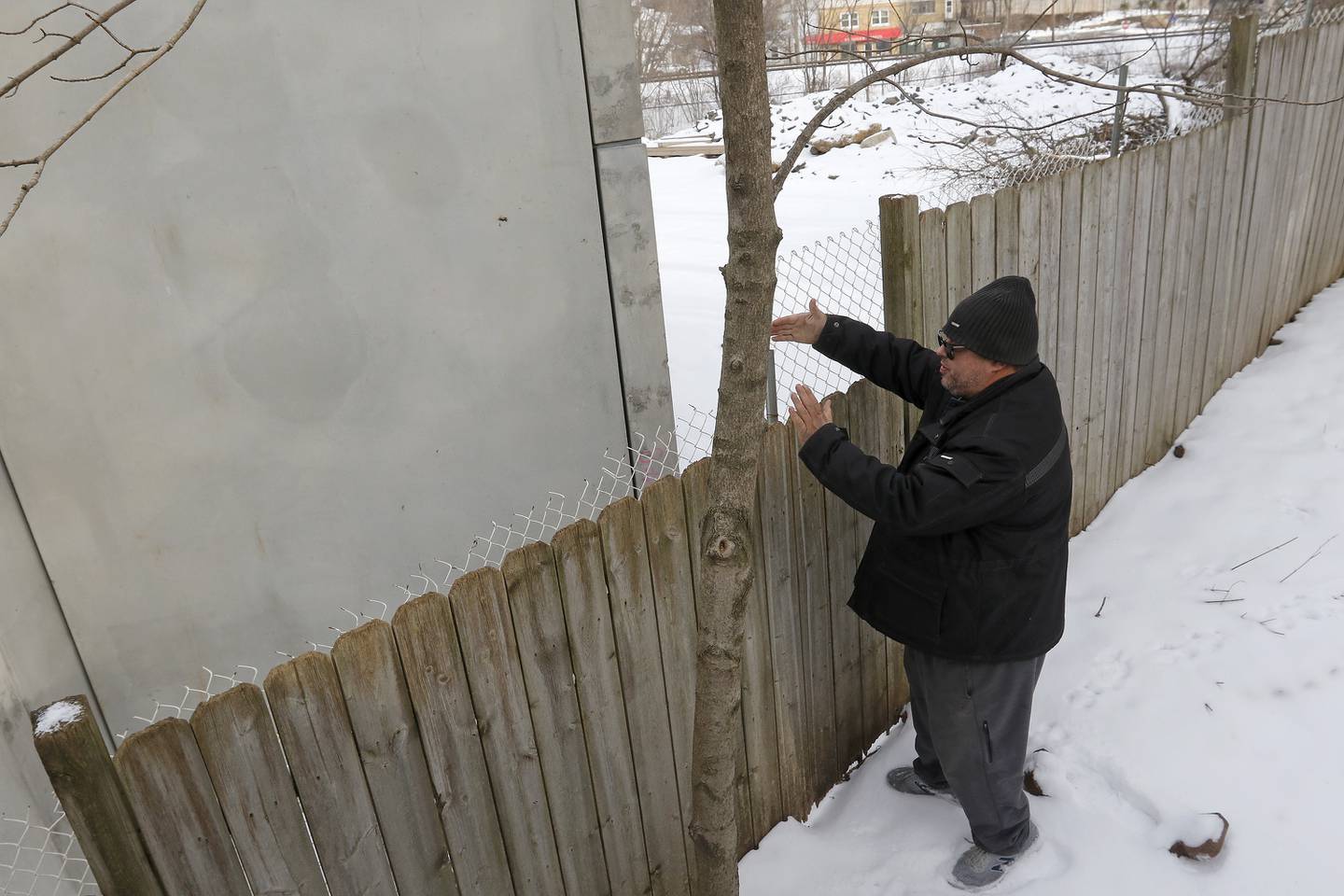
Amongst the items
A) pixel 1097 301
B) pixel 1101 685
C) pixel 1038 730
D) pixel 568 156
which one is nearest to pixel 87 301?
pixel 568 156

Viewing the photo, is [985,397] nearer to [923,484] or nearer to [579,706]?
[923,484]

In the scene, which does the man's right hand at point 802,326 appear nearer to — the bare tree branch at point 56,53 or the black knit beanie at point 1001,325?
the black knit beanie at point 1001,325

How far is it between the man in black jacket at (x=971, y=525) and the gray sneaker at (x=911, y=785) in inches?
10.5

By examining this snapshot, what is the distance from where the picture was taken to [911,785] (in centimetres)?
312

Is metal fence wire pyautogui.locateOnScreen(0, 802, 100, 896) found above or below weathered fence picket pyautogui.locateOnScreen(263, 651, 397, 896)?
below

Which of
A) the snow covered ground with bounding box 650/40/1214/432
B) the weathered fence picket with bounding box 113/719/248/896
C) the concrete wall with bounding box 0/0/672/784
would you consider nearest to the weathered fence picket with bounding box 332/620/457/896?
the weathered fence picket with bounding box 113/719/248/896

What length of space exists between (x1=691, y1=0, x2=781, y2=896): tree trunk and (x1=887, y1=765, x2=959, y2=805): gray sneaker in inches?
39.6

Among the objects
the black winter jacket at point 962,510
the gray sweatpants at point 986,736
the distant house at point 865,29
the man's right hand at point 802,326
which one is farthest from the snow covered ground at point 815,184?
the gray sweatpants at point 986,736

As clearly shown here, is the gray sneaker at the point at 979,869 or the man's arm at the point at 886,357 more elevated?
the man's arm at the point at 886,357

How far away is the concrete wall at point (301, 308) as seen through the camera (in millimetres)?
2867

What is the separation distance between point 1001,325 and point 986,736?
118 centimetres

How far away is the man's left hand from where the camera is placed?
8.22 ft

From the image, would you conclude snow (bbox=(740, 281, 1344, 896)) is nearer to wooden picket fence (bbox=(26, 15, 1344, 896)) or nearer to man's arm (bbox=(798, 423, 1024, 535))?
wooden picket fence (bbox=(26, 15, 1344, 896))

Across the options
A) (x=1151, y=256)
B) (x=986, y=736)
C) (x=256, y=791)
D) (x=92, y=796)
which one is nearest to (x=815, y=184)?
(x=1151, y=256)
